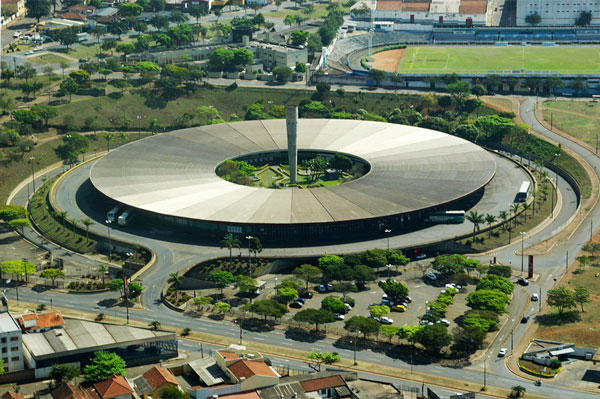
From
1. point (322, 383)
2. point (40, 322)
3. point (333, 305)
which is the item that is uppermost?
point (40, 322)

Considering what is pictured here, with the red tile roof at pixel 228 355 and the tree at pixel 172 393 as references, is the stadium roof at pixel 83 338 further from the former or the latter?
the tree at pixel 172 393

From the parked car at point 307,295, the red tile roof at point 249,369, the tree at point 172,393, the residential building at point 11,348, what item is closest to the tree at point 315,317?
the parked car at point 307,295

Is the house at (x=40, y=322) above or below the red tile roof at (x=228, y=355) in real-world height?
above

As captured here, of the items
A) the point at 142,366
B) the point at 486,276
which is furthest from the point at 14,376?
the point at 486,276

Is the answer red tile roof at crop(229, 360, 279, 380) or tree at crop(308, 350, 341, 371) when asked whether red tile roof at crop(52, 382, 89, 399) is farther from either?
tree at crop(308, 350, 341, 371)

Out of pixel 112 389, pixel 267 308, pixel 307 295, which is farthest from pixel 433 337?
pixel 112 389

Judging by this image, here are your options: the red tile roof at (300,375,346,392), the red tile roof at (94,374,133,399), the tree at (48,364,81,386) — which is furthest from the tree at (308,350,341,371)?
the tree at (48,364,81,386)

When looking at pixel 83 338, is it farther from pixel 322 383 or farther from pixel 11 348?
pixel 322 383
